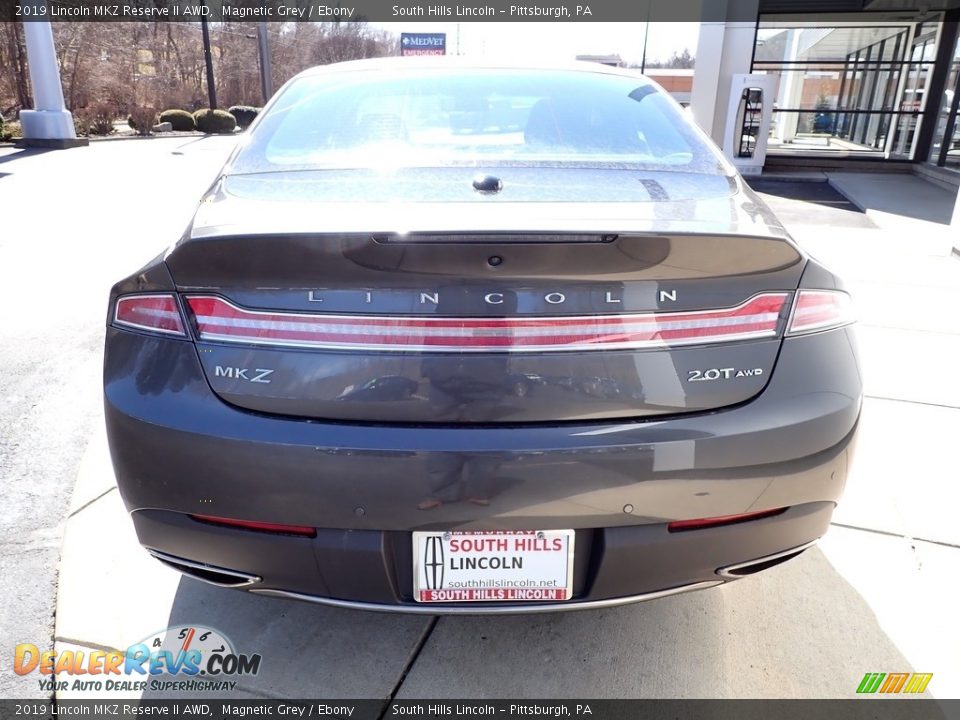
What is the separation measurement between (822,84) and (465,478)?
1777 centimetres

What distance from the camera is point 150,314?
173cm

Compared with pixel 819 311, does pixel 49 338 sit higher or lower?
lower

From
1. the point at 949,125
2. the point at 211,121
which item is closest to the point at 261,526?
the point at 949,125

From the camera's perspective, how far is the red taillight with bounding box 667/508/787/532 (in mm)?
1658

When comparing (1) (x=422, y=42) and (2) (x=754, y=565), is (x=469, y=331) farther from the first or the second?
(1) (x=422, y=42)

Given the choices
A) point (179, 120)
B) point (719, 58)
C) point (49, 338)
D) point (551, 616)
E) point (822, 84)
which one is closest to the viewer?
point (551, 616)

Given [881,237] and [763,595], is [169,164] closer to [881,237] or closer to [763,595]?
[881,237]

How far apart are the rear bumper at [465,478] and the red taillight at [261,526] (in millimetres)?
14

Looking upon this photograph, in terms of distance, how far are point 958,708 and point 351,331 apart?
6.24 feet

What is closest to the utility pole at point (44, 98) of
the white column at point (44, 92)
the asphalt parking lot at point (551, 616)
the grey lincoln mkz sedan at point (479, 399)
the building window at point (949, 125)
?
the white column at point (44, 92)

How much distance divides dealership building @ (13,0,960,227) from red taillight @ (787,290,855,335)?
13570 mm

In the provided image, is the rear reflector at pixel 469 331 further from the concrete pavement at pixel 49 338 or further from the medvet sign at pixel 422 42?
the medvet sign at pixel 422 42

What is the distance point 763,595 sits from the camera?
7.85 feet

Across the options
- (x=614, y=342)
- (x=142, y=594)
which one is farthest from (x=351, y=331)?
(x=142, y=594)
